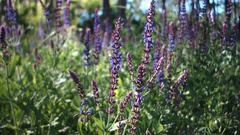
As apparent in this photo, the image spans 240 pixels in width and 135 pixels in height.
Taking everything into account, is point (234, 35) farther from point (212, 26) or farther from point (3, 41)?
point (3, 41)

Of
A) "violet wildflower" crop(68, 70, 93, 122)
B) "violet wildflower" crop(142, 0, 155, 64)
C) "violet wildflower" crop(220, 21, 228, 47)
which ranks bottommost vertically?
"violet wildflower" crop(68, 70, 93, 122)

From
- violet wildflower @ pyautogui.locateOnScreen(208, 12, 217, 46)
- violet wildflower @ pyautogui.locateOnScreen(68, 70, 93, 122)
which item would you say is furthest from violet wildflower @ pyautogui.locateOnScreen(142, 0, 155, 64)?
violet wildflower @ pyautogui.locateOnScreen(208, 12, 217, 46)

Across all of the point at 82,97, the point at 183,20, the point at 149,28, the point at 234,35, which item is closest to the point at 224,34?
the point at 234,35

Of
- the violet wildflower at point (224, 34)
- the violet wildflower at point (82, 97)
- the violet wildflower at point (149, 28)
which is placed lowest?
the violet wildflower at point (82, 97)

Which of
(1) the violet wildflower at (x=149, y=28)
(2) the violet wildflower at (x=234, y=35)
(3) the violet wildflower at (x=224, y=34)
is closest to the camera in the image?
(1) the violet wildflower at (x=149, y=28)

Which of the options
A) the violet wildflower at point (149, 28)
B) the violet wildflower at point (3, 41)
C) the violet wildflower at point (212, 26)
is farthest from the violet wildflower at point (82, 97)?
the violet wildflower at point (212, 26)

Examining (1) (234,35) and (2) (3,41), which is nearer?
(2) (3,41)

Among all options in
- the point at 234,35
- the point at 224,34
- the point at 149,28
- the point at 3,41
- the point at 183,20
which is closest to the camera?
the point at 149,28

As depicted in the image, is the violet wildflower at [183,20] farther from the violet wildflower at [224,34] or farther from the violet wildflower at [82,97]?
the violet wildflower at [82,97]

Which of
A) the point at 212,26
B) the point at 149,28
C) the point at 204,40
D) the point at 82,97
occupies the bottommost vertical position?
the point at 82,97

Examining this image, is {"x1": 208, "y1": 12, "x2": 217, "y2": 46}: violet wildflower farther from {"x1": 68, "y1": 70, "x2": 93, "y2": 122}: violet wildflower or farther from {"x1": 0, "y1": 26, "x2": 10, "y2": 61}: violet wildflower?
{"x1": 0, "y1": 26, "x2": 10, "y2": 61}: violet wildflower

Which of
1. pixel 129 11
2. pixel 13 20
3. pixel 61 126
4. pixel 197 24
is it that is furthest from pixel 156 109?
pixel 129 11

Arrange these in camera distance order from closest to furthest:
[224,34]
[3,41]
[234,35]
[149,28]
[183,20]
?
[149,28] → [3,41] → [224,34] → [234,35] → [183,20]

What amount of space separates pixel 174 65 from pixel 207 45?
1.37ft
